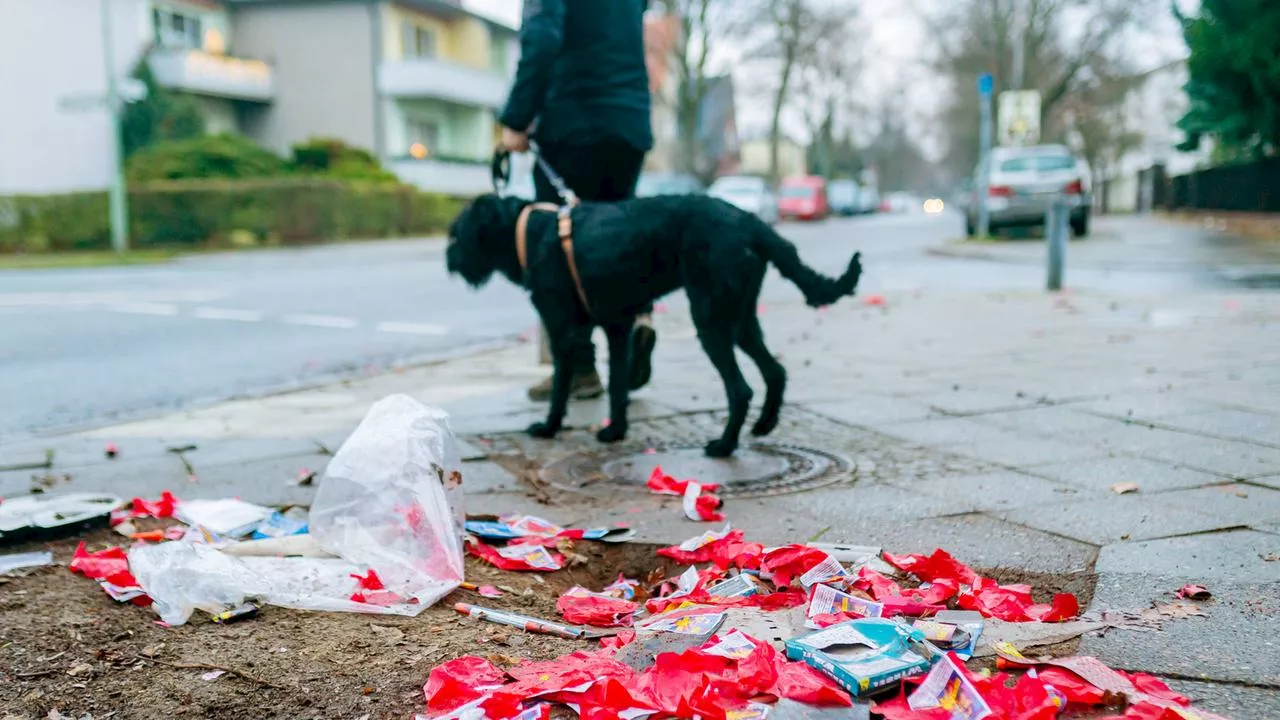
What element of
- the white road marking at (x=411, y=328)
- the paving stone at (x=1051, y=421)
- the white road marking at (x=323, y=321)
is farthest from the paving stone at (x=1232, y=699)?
the white road marking at (x=323, y=321)

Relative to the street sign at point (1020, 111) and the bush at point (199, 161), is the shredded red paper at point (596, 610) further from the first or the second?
the bush at point (199, 161)

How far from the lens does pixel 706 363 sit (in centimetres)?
696

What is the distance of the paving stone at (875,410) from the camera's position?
4.98 meters

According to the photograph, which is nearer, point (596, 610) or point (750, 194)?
point (596, 610)

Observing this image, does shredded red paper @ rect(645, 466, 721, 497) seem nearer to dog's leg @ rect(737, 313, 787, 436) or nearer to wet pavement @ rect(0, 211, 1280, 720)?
wet pavement @ rect(0, 211, 1280, 720)

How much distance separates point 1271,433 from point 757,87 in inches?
1946

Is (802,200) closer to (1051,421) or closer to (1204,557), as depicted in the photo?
(1051,421)

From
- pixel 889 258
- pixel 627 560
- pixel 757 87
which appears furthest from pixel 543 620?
pixel 757 87

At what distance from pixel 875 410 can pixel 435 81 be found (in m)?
34.8

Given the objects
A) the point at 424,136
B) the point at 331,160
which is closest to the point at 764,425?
the point at 331,160

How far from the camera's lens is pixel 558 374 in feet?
15.4

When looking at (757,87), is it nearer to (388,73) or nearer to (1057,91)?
(1057,91)

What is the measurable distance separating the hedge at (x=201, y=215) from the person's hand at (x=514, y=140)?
70.5 ft

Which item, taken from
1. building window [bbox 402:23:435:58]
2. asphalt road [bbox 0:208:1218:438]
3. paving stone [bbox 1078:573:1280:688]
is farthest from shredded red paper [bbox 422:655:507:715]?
building window [bbox 402:23:435:58]
